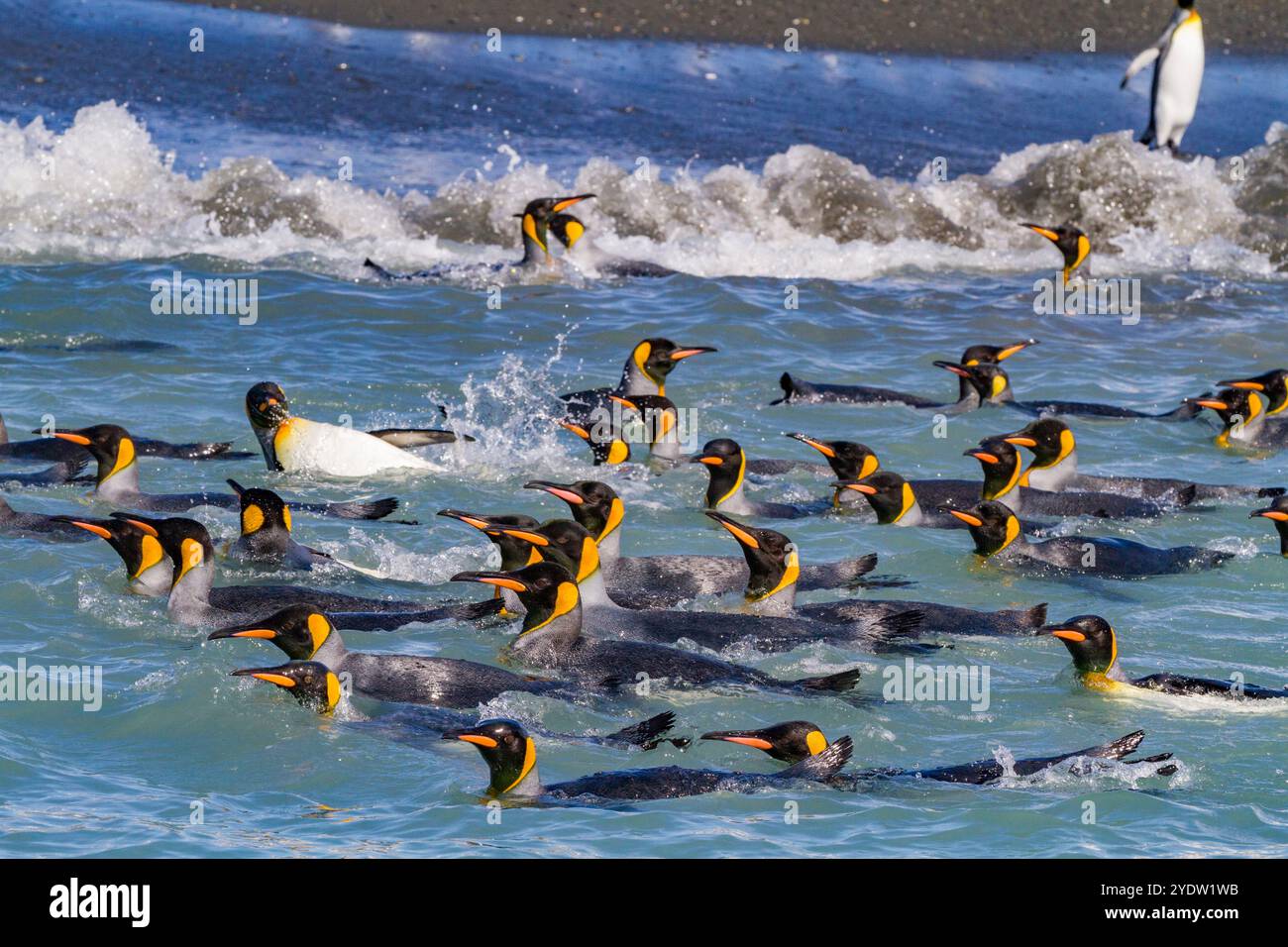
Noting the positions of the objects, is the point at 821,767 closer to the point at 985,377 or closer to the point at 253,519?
the point at 253,519

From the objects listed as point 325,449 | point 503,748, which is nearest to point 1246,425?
point 325,449

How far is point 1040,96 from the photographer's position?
75.5ft

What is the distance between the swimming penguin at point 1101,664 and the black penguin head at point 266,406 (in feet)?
14.7

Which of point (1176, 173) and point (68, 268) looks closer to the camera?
point (68, 268)

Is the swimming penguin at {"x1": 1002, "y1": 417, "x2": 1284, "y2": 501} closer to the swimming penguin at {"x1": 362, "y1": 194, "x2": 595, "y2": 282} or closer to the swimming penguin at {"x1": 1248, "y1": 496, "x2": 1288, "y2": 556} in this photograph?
the swimming penguin at {"x1": 1248, "y1": 496, "x2": 1288, "y2": 556}

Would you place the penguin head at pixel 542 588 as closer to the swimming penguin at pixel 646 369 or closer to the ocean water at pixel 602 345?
the ocean water at pixel 602 345

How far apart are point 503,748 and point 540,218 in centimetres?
937

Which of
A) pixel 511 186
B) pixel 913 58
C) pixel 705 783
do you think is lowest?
pixel 705 783

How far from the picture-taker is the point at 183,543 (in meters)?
7.59

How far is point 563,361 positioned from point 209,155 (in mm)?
6815

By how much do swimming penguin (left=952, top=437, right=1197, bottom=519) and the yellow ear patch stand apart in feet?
11.4

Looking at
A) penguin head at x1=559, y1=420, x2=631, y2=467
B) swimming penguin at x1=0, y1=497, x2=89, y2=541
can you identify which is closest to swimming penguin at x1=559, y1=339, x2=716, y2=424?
penguin head at x1=559, y1=420, x2=631, y2=467
